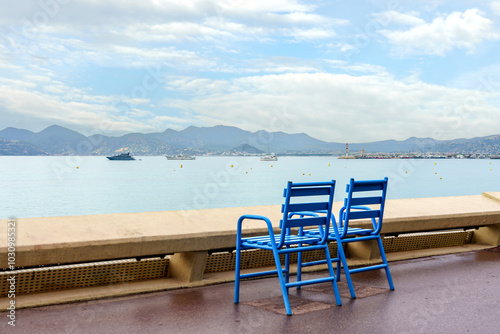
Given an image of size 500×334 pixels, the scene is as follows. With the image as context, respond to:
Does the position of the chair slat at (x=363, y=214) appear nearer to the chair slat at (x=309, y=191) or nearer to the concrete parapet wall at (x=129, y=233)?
the chair slat at (x=309, y=191)

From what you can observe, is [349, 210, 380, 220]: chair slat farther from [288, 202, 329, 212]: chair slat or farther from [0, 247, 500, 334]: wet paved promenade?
[0, 247, 500, 334]: wet paved promenade

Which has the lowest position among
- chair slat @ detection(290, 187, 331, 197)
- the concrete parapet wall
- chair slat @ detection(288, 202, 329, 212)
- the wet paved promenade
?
the wet paved promenade

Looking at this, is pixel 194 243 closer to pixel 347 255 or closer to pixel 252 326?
pixel 252 326

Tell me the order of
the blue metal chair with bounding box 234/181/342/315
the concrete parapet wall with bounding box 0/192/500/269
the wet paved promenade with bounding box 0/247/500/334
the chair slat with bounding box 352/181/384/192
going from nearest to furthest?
the wet paved promenade with bounding box 0/247/500/334, the blue metal chair with bounding box 234/181/342/315, the concrete parapet wall with bounding box 0/192/500/269, the chair slat with bounding box 352/181/384/192

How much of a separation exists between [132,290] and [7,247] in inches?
52.0

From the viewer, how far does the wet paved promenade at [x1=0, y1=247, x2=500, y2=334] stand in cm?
445

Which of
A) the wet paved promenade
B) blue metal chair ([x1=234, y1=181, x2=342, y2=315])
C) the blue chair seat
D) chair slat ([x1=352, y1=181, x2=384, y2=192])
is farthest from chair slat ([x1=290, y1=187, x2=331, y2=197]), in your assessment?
the wet paved promenade

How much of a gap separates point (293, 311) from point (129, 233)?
189cm

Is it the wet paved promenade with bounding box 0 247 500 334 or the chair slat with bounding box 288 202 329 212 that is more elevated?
the chair slat with bounding box 288 202 329 212

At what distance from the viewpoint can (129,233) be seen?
5.54 meters

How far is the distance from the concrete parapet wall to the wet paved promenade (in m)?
0.47

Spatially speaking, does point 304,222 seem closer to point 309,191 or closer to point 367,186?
point 309,191

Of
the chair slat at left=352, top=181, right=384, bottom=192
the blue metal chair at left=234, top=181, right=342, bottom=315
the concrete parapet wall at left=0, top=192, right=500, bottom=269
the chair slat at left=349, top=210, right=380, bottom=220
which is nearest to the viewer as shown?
the blue metal chair at left=234, top=181, right=342, bottom=315

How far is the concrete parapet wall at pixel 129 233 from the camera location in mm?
5012
